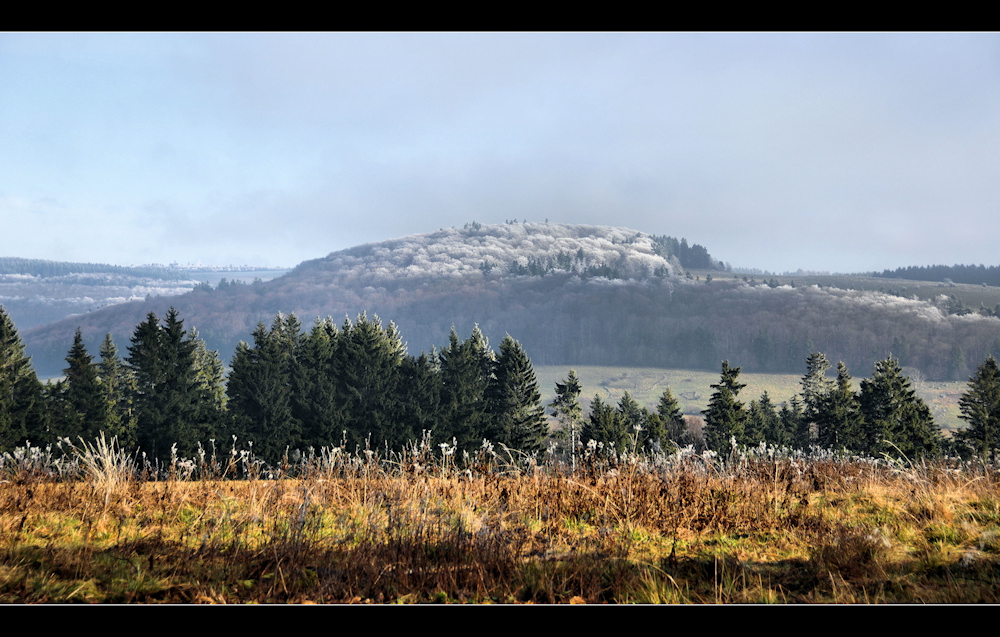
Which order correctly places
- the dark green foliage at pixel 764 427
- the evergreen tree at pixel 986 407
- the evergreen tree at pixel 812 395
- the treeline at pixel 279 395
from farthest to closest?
the dark green foliage at pixel 764 427 < the evergreen tree at pixel 812 395 < the treeline at pixel 279 395 < the evergreen tree at pixel 986 407

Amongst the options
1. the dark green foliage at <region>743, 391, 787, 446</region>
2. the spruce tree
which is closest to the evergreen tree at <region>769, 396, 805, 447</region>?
the dark green foliage at <region>743, 391, 787, 446</region>

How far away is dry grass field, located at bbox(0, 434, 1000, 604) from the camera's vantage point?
404 cm

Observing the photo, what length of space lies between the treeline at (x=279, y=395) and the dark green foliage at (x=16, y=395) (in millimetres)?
124

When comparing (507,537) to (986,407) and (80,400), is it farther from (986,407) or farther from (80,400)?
(986,407)

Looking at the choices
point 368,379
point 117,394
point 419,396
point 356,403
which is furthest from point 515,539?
point 117,394

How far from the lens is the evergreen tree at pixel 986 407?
1991 inches

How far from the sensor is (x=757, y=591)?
4.05 metres

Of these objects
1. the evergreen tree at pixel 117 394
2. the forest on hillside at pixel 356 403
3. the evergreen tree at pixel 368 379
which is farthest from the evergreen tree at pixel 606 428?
the evergreen tree at pixel 117 394

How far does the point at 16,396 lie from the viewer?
5266cm

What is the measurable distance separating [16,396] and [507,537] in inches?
2741

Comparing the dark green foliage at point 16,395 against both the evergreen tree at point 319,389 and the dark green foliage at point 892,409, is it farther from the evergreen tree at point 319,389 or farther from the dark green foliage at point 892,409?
the dark green foliage at point 892,409

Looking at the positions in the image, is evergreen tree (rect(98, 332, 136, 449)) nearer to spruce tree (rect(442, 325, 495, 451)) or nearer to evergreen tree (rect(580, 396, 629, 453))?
spruce tree (rect(442, 325, 495, 451))
